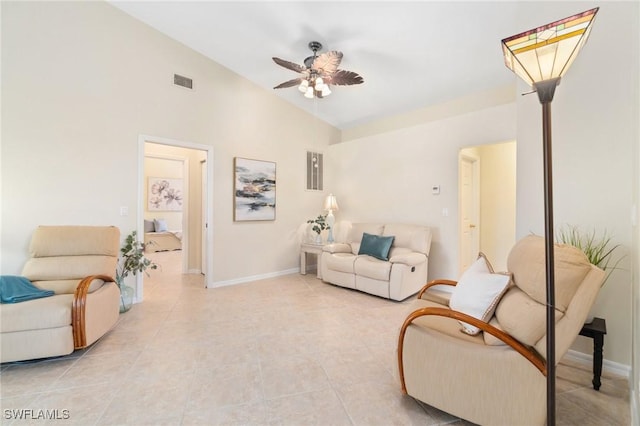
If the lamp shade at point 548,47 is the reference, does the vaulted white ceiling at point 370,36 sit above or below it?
above

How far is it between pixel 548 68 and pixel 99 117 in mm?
4131

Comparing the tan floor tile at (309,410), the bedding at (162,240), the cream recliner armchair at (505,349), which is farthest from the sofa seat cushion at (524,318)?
the bedding at (162,240)

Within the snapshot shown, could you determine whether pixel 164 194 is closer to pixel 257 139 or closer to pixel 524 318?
pixel 257 139

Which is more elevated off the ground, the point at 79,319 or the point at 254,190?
the point at 254,190

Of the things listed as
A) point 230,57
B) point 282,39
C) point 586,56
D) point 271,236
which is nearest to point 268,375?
point 271,236

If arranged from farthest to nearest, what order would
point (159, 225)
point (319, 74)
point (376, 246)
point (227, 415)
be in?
1. point (159, 225)
2. point (376, 246)
3. point (319, 74)
4. point (227, 415)

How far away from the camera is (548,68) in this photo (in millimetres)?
1171

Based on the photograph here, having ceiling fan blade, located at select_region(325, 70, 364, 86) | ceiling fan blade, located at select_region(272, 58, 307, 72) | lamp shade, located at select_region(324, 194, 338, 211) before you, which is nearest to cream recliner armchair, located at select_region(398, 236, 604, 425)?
ceiling fan blade, located at select_region(325, 70, 364, 86)

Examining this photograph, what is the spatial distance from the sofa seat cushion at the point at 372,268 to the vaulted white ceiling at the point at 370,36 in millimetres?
2612

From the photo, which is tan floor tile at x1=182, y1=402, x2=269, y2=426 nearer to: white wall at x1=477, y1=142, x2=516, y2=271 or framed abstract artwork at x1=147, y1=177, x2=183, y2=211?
white wall at x1=477, y1=142, x2=516, y2=271

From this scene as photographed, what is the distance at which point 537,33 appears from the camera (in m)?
1.13

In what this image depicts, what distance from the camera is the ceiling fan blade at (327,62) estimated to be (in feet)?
9.06

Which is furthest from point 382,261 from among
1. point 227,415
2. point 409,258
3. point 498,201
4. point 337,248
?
point 227,415

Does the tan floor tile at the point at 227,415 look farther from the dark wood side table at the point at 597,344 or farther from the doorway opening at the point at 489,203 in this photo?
the doorway opening at the point at 489,203
